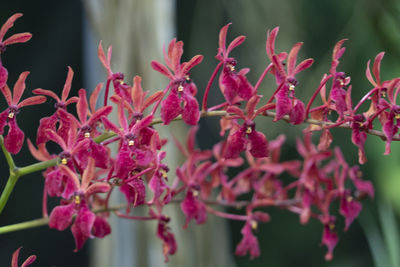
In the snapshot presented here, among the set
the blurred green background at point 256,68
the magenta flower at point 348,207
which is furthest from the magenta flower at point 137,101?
the blurred green background at point 256,68

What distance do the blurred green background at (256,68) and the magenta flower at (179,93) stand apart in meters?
0.61

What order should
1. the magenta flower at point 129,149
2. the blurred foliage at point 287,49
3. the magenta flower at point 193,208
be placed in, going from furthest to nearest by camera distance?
the blurred foliage at point 287,49 < the magenta flower at point 193,208 < the magenta flower at point 129,149

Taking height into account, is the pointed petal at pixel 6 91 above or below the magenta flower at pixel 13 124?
above

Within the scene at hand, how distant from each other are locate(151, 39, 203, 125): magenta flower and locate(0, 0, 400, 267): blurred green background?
0.61 metres

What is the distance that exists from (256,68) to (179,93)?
110 centimetres

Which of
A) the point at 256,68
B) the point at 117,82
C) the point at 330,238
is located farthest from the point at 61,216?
the point at 256,68

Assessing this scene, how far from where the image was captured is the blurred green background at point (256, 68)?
1226 millimetres

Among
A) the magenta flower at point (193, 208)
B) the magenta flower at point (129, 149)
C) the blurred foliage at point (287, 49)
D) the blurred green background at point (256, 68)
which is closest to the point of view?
the magenta flower at point (129, 149)

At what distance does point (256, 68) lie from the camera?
1488 millimetres

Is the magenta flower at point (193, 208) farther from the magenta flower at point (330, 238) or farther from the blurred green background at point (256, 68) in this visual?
the blurred green background at point (256, 68)

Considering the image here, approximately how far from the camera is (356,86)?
4.37 ft

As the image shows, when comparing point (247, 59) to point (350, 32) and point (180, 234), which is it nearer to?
point (350, 32)

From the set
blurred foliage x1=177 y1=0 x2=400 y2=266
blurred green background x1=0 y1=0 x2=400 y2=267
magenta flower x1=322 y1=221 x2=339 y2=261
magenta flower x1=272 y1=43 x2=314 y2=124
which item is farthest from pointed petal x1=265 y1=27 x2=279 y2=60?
blurred foliage x1=177 y1=0 x2=400 y2=266

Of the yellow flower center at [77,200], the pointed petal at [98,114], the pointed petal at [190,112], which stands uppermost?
the pointed petal at [98,114]
